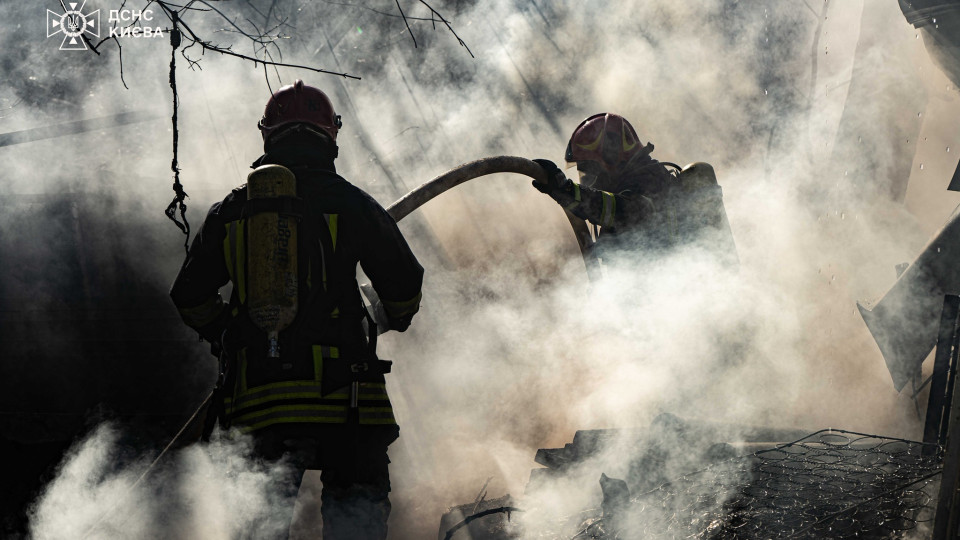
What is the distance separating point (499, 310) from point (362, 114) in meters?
2.90

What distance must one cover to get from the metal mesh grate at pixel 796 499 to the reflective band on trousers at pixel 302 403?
52.4 inches

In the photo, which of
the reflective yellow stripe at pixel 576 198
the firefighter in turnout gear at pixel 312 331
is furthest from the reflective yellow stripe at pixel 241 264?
the reflective yellow stripe at pixel 576 198

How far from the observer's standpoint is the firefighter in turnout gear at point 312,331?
9.10 feet

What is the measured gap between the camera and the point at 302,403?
2.78m

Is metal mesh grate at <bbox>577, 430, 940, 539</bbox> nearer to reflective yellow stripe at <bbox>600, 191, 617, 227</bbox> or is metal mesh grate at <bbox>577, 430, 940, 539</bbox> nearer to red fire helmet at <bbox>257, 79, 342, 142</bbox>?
reflective yellow stripe at <bbox>600, 191, 617, 227</bbox>

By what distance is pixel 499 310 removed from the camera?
24.7 ft

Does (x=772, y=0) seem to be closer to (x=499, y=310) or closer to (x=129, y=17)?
(x=499, y=310)

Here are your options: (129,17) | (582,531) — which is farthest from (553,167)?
(129,17)

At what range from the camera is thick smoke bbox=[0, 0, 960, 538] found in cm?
517

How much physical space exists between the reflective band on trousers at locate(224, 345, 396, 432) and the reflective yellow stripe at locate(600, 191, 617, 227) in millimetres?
2272

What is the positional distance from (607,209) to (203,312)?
8.16 ft

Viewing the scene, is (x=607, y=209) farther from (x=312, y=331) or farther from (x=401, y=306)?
(x=312, y=331)

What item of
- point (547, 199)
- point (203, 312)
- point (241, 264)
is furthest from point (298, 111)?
point (547, 199)

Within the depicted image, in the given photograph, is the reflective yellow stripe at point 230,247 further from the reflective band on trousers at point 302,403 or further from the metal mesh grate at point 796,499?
the metal mesh grate at point 796,499
